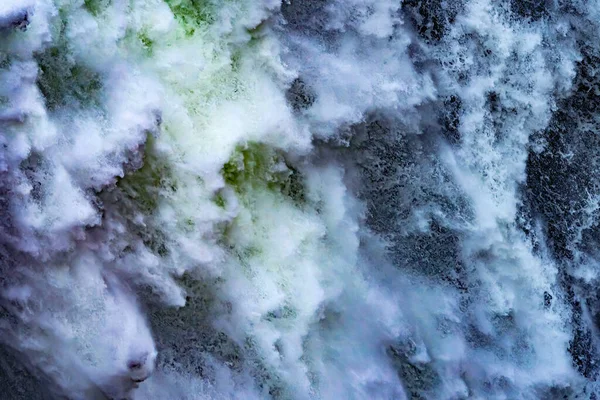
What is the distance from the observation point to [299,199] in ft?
6.61

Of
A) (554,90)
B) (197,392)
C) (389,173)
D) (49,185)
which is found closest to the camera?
(49,185)

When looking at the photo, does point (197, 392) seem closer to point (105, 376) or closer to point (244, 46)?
point (105, 376)

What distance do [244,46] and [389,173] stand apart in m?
0.46

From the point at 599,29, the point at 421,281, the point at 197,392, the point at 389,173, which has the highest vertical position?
the point at 599,29

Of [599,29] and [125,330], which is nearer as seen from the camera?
[125,330]

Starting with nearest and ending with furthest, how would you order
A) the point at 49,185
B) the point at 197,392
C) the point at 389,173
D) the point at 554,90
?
the point at 49,185
the point at 197,392
the point at 389,173
the point at 554,90

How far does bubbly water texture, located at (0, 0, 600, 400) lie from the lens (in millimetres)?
1725

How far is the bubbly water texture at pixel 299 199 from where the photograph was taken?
1725 millimetres

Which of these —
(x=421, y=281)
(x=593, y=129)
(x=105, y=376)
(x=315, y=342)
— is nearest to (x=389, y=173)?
(x=421, y=281)

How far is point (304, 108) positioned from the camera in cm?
199

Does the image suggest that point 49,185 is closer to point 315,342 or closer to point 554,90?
point 315,342

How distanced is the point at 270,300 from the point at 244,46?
543 mm

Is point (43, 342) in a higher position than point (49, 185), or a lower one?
lower

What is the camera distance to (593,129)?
2.40 m
